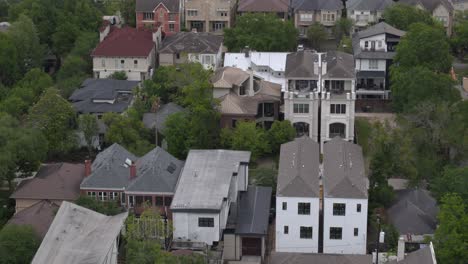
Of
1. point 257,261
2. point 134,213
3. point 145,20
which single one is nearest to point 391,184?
point 257,261

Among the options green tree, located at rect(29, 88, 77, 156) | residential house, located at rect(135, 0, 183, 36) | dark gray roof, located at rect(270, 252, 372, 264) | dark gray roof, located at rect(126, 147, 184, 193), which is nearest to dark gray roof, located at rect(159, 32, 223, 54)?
residential house, located at rect(135, 0, 183, 36)

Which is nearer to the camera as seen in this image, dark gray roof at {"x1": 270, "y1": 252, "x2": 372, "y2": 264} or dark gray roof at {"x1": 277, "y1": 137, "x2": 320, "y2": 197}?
dark gray roof at {"x1": 270, "y1": 252, "x2": 372, "y2": 264}

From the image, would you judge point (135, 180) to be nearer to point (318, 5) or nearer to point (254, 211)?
point (254, 211)

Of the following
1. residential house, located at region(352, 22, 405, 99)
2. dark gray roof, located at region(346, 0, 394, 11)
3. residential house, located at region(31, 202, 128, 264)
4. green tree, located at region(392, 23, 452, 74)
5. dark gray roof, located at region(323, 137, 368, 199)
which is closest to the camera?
residential house, located at region(31, 202, 128, 264)

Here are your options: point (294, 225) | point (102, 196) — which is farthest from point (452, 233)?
point (102, 196)

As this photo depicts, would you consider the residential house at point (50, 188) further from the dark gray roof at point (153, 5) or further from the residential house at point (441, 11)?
the residential house at point (441, 11)

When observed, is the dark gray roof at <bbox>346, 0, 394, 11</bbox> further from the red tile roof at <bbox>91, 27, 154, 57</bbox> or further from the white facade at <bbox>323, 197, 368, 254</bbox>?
the white facade at <bbox>323, 197, 368, 254</bbox>

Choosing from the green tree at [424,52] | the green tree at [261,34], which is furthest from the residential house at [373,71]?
the green tree at [261,34]
